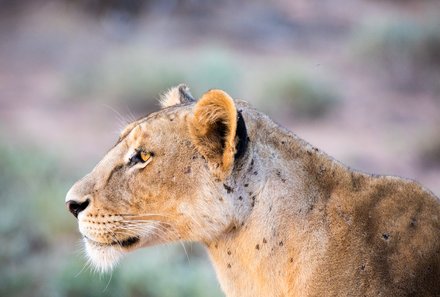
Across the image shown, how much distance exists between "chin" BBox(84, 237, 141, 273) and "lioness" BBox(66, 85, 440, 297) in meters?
0.03

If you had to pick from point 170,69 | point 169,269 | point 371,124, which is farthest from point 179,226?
point 170,69

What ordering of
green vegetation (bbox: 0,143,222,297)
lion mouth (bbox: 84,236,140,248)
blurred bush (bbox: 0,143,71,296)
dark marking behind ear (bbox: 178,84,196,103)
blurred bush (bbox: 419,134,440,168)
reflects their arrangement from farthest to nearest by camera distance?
blurred bush (bbox: 419,134,440,168) < blurred bush (bbox: 0,143,71,296) < green vegetation (bbox: 0,143,222,297) < dark marking behind ear (bbox: 178,84,196,103) < lion mouth (bbox: 84,236,140,248)

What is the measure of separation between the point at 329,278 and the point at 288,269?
0.69ft

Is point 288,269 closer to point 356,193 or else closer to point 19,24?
point 356,193

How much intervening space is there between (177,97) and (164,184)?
799 millimetres

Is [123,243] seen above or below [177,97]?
below

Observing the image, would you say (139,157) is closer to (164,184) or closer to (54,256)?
A: (164,184)

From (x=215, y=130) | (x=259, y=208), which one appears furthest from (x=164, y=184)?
(x=259, y=208)

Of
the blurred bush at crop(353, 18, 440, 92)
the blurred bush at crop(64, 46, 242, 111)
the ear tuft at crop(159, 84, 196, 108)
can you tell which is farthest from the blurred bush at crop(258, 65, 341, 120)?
the ear tuft at crop(159, 84, 196, 108)

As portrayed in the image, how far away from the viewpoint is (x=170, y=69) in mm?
21297

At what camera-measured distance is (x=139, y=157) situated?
493cm

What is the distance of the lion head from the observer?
4.77m

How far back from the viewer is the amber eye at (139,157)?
4.91m

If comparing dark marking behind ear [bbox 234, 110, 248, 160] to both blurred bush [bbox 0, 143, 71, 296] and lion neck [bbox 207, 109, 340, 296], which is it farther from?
blurred bush [bbox 0, 143, 71, 296]
